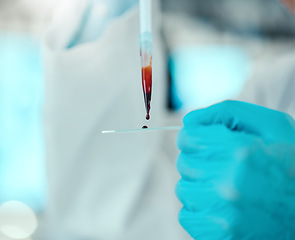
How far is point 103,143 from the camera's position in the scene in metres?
0.88

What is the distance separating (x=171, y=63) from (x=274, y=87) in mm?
409

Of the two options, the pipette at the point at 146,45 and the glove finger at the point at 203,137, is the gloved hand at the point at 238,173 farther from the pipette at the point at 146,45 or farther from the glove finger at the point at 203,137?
the pipette at the point at 146,45

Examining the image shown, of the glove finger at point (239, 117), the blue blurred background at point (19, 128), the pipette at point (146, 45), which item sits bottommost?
the blue blurred background at point (19, 128)

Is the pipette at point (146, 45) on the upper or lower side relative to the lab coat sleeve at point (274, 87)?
upper

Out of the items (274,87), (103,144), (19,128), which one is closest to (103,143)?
(103,144)

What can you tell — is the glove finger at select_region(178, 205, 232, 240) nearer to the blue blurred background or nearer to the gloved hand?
the gloved hand

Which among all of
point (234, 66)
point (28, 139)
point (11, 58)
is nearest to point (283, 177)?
point (234, 66)

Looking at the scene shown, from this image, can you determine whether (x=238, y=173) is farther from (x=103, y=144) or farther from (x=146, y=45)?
(x=103, y=144)

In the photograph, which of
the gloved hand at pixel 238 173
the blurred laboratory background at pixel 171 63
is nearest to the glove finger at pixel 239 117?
the gloved hand at pixel 238 173

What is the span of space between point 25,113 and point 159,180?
60 centimetres

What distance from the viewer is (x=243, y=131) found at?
0.57 m

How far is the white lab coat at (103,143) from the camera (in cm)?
→ 85

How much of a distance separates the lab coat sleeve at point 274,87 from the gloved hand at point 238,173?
1.49ft

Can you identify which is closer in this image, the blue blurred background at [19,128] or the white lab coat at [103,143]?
the white lab coat at [103,143]
